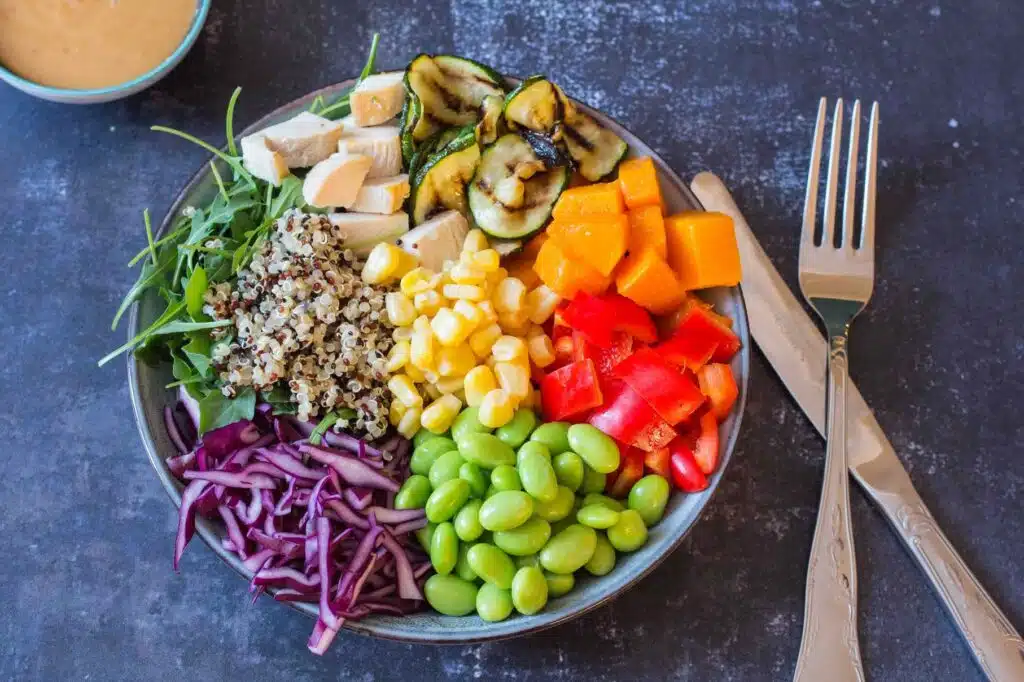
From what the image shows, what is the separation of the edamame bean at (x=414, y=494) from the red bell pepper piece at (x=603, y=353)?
445 millimetres

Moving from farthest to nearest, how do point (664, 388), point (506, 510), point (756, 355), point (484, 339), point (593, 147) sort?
point (756, 355)
point (593, 147)
point (484, 339)
point (664, 388)
point (506, 510)

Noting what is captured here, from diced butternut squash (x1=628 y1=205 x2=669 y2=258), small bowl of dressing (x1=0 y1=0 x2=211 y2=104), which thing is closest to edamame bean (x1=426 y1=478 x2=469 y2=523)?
diced butternut squash (x1=628 y1=205 x2=669 y2=258)

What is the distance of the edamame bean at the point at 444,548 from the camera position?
6.41 ft

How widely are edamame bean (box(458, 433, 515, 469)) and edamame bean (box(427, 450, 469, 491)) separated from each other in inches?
0.8

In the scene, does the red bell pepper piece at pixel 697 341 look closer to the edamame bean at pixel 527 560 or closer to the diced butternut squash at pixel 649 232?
the diced butternut squash at pixel 649 232

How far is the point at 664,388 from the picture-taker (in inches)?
79.2

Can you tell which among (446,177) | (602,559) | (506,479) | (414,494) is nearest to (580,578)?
(602,559)

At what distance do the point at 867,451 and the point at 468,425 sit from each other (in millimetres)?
997

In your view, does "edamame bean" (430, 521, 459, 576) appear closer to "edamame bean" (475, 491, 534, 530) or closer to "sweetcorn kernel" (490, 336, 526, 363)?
"edamame bean" (475, 491, 534, 530)

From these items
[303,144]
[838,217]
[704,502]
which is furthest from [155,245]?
[838,217]

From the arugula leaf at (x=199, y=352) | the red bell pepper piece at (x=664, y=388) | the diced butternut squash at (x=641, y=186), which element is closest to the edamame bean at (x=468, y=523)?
the red bell pepper piece at (x=664, y=388)

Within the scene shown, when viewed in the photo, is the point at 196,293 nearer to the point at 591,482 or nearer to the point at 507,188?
the point at 507,188

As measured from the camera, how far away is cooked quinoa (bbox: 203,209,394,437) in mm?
2039

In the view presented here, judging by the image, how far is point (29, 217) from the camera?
2537 mm
